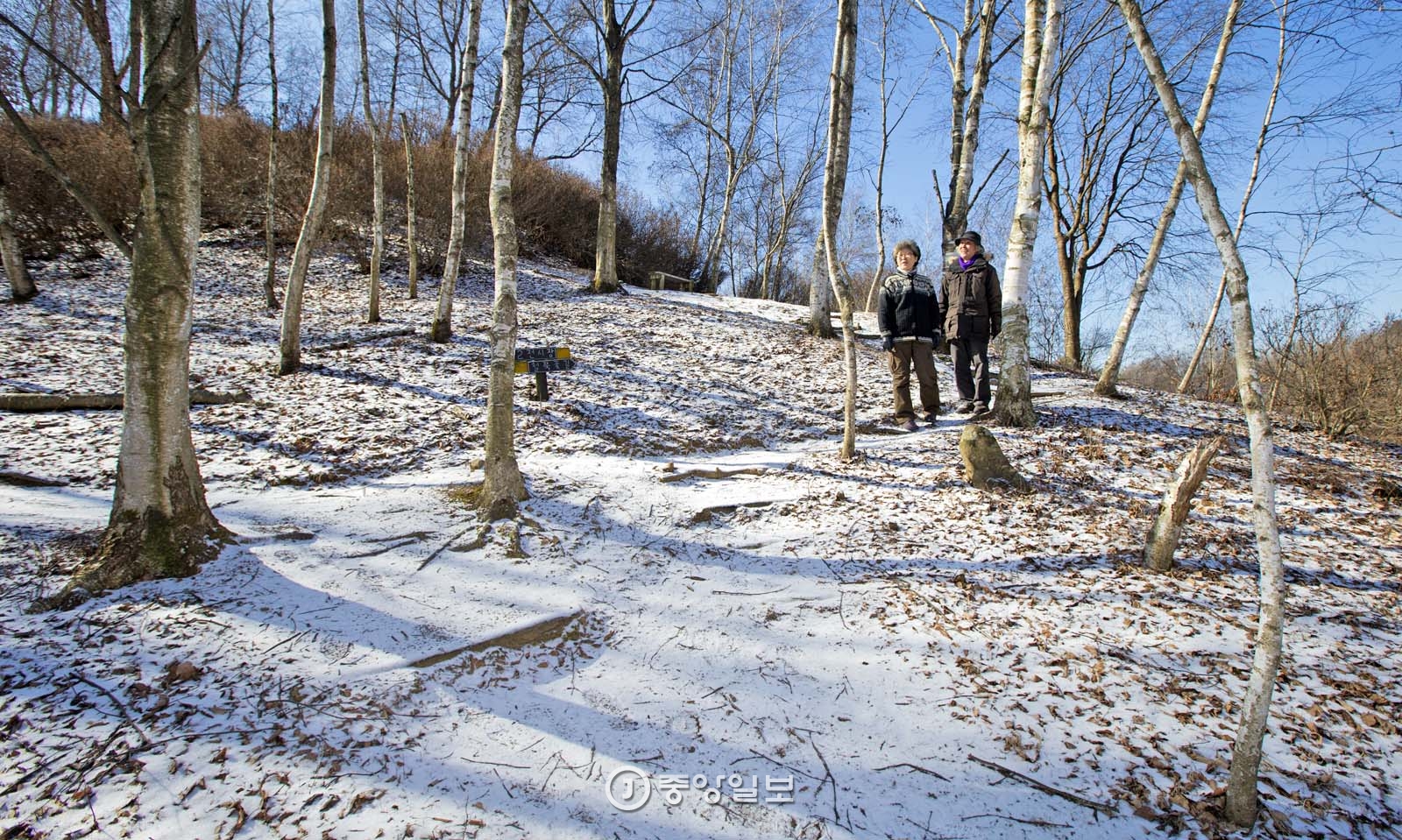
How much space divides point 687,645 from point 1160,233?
8.51m

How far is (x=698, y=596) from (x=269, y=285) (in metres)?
10.9

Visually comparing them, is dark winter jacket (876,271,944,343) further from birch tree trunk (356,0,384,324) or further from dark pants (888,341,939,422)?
birch tree trunk (356,0,384,324)

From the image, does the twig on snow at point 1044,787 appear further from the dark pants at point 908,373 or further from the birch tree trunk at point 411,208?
the birch tree trunk at point 411,208

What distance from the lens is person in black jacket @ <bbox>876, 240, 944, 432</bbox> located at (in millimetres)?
6137

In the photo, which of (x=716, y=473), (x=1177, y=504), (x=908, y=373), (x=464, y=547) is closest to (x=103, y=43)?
(x=464, y=547)

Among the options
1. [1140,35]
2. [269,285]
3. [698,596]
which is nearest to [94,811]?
[698,596]

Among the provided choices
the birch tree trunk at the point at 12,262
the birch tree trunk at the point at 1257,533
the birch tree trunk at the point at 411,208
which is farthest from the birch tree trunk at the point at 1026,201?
the birch tree trunk at the point at 12,262

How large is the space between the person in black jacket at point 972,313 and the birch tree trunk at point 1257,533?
397 centimetres

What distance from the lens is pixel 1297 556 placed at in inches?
148

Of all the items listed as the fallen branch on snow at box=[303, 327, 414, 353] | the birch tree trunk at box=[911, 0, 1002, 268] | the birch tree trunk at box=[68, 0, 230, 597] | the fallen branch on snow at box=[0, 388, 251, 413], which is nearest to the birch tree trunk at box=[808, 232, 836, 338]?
the birch tree trunk at box=[911, 0, 1002, 268]

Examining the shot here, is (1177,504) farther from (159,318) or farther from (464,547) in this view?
(159,318)

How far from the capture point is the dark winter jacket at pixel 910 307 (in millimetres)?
6141

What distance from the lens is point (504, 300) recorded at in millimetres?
4355

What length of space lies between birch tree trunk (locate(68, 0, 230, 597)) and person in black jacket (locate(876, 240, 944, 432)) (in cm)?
560
